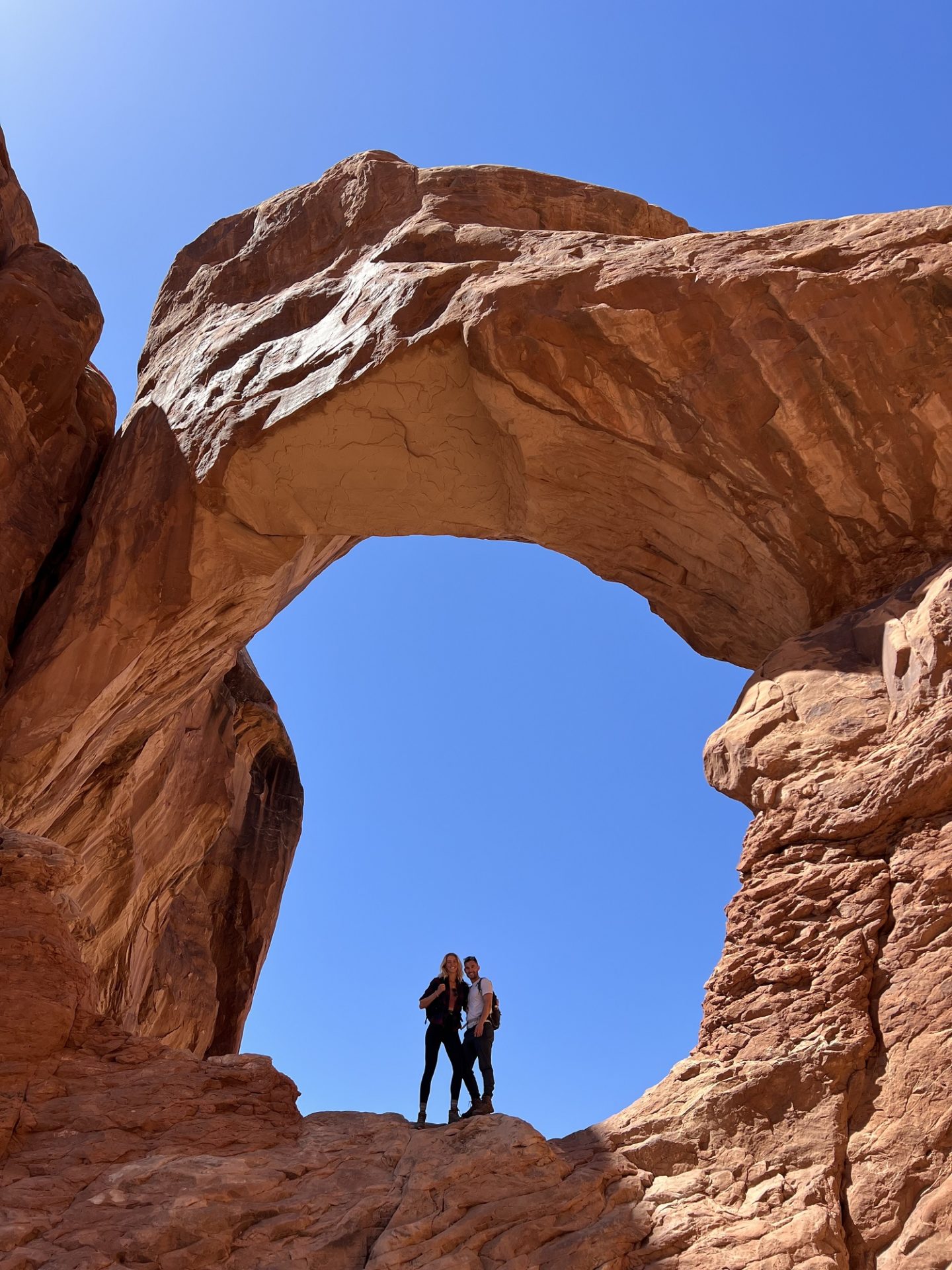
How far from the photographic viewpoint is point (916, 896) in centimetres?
672

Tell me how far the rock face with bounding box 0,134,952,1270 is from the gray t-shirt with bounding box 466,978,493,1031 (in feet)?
3.77

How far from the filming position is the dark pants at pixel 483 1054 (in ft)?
28.3

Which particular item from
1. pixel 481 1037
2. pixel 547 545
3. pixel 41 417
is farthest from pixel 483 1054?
pixel 41 417

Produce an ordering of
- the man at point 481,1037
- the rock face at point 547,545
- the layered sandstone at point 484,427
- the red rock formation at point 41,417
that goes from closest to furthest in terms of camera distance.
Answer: the rock face at point 547,545 < the man at point 481,1037 < the layered sandstone at point 484,427 < the red rock formation at point 41,417

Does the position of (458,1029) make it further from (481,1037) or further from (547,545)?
(547,545)

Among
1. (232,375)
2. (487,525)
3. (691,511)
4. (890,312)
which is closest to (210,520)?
(232,375)

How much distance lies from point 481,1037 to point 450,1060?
0.36m

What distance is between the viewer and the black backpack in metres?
8.90

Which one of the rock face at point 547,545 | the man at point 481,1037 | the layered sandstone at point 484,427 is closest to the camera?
the rock face at point 547,545

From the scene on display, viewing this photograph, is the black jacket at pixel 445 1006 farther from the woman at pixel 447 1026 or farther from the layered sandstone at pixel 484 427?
the layered sandstone at pixel 484 427

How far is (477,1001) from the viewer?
8.82 meters

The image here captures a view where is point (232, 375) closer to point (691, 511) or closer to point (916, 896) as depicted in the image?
point (691, 511)

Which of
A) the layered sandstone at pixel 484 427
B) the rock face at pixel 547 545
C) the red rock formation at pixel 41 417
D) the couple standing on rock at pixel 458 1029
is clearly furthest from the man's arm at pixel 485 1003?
the red rock formation at pixel 41 417

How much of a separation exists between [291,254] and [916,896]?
33.9 ft
